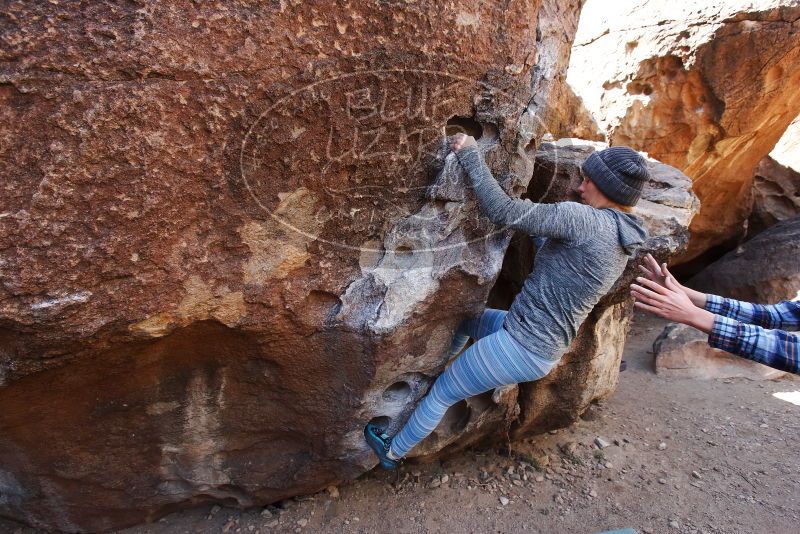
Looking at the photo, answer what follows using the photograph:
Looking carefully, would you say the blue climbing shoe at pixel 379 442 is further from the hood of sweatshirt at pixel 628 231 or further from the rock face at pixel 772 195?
the rock face at pixel 772 195

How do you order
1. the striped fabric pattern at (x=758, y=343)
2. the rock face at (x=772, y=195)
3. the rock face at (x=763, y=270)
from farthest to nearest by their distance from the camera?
the rock face at (x=772, y=195) < the rock face at (x=763, y=270) < the striped fabric pattern at (x=758, y=343)

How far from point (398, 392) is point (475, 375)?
0.36 metres

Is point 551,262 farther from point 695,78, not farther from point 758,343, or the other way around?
point 695,78

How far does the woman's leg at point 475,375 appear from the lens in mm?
1703

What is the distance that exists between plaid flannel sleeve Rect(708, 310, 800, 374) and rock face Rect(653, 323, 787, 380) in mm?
2313

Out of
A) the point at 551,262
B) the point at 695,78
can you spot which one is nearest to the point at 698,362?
the point at 695,78

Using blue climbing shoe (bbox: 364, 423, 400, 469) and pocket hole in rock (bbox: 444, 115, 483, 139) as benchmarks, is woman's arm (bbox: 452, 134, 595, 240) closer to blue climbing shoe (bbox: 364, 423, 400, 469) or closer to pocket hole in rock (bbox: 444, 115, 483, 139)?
pocket hole in rock (bbox: 444, 115, 483, 139)

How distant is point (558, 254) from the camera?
1688 mm

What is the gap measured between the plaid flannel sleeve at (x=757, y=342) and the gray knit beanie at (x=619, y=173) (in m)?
0.47

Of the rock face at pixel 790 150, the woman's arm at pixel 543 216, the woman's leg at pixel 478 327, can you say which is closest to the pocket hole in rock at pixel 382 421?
the woman's leg at pixel 478 327

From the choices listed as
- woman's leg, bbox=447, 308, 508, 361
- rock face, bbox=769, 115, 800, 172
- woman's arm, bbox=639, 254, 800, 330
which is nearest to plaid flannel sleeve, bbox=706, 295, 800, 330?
woman's arm, bbox=639, 254, 800, 330

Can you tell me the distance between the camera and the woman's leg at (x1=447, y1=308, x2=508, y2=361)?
1943 millimetres

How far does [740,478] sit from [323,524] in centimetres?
199

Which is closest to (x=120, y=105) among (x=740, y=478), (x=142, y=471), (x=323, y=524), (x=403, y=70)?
(x=403, y=70)
